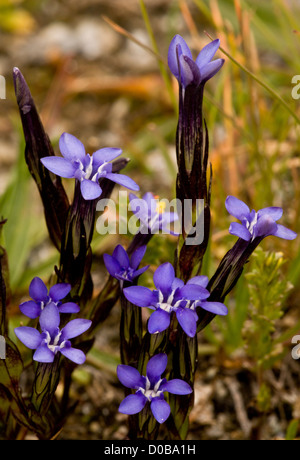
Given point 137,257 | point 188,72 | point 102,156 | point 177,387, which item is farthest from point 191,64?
point 177,387

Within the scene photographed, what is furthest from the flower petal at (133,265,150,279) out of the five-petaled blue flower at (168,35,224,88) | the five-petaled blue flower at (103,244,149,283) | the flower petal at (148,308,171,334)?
the five-petaled blue flower at (168,35,224,88)

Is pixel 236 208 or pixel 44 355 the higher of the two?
pixel 236 208

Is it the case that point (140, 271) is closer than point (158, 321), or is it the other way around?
point (158, 321)

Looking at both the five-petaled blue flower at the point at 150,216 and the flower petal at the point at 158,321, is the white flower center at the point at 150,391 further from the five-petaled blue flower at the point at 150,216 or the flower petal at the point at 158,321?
the five-petaled blue flower at the point at 150,216

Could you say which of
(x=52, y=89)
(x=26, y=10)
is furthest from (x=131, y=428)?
(x=26, y=10)

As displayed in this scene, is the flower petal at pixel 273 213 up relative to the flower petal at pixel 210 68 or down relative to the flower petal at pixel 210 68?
down

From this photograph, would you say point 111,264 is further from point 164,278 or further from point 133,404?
point 133,404

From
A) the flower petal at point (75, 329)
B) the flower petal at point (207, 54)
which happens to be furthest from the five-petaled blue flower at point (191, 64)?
the flower petal at point (75, 329)
